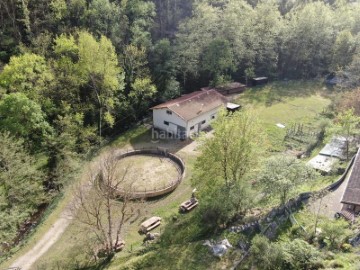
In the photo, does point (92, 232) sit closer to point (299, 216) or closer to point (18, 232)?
point (18, 232)

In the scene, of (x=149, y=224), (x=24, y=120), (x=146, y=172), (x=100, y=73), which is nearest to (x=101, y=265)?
(x=149, y=224)

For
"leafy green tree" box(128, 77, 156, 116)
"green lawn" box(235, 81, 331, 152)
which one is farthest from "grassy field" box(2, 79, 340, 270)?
"leafy green tree" box(128, 77, 156, 116)

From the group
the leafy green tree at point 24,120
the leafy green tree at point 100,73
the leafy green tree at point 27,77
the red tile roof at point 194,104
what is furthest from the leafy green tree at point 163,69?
the leafy green tree at point 24,120

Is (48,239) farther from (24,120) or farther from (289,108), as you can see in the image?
(289,108)

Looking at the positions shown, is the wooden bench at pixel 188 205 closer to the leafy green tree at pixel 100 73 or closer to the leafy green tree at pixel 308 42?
the leafy green tree at pixel 100 73

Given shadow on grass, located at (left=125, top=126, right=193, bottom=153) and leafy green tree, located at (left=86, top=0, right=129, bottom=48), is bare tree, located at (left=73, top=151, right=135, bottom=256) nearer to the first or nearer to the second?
shadow on grass, located at (left=125, top=126, right=193, bottom=153)

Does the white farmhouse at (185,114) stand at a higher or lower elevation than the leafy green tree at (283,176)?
lower
